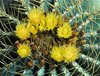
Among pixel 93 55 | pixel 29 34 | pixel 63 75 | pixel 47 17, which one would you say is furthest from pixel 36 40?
pixel 93 55

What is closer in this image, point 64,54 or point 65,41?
point 64,54

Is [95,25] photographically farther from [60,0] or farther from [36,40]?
[36,40]

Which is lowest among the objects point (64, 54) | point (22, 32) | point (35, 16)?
point (64, 54)

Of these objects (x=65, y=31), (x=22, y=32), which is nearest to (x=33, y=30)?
(x=22, y=32)

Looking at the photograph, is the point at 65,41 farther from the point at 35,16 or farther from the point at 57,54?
the point at 35,16

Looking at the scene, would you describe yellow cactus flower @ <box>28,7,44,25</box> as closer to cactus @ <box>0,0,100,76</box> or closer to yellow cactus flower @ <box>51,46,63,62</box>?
cactus @ <box>0,0,100,76</box>

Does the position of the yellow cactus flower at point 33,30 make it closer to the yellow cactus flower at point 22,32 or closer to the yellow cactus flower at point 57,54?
the yellow cactus flower at point 22,32
